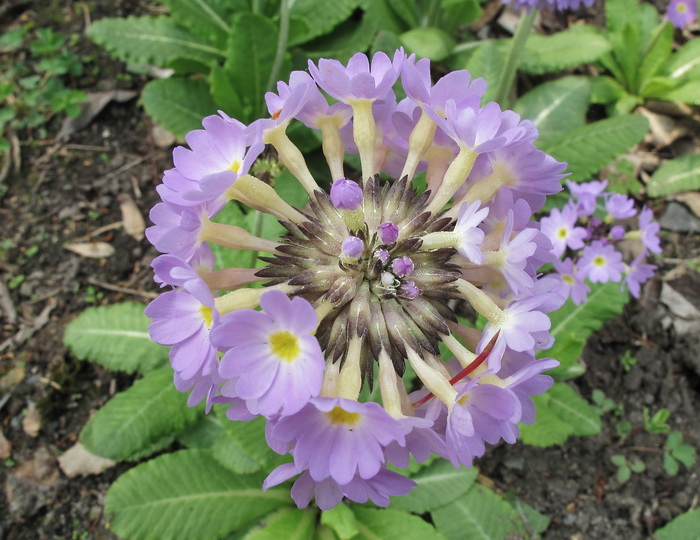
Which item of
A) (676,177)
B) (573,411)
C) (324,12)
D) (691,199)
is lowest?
(573,411)

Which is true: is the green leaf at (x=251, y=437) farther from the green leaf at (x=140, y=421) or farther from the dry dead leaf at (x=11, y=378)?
the dry dead leaf at (x=11, y=378)

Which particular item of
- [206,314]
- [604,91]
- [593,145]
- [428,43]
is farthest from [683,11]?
[206,314]

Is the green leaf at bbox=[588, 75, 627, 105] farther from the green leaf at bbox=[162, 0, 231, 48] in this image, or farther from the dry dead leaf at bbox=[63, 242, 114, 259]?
the dry dead leaf at bbox=[63, 242, 114, 259]

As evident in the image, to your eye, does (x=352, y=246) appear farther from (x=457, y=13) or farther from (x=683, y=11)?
(x=683, y=11)

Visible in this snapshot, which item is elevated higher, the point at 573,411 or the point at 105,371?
the point at 573,411

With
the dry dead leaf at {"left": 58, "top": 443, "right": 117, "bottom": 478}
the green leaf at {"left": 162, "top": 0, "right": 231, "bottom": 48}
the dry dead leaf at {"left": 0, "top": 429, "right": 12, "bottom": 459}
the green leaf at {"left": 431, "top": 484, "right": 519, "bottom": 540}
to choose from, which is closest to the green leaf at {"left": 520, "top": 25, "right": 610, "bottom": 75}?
the green leaf at {"left": 162, "top": 0, "right": 231, "bottom": 48}

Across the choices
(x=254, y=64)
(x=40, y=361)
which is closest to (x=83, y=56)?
(x=254, y=64)

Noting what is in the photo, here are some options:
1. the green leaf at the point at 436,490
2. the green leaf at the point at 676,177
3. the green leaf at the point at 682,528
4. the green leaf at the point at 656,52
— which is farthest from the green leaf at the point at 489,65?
the green leaf at the point at 682,528
